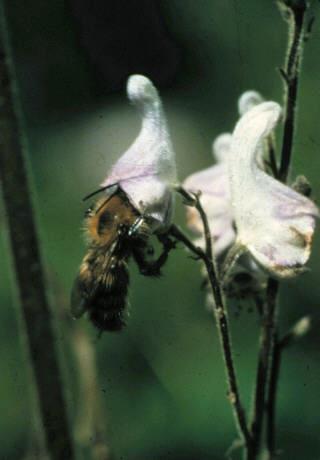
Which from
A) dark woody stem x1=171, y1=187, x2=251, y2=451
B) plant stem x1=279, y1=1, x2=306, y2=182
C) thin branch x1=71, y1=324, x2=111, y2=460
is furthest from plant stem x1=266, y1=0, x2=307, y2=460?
thin branch x1=71, y1=324, x2=111, y2=460

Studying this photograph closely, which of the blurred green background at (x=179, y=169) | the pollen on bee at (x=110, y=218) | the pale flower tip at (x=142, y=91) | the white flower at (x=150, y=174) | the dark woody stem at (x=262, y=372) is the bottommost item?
the blurred green background at (x=179, y=169)

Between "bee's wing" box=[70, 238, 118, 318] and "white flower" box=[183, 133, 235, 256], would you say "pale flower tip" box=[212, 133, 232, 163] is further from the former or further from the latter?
"bee's wing" box=[70, 238, 118, 318]

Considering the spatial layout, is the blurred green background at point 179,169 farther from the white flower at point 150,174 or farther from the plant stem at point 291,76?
the plant stem at point 291,76

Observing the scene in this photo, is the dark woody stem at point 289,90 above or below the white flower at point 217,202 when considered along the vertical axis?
above

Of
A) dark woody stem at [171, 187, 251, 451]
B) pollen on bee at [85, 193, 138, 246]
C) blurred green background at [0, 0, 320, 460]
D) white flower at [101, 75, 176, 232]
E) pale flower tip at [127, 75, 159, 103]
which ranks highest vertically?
pale flower tip at [127, 75, 159, 103]

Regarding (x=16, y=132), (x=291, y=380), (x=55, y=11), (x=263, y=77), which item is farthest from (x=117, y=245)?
(x=55, y=11)

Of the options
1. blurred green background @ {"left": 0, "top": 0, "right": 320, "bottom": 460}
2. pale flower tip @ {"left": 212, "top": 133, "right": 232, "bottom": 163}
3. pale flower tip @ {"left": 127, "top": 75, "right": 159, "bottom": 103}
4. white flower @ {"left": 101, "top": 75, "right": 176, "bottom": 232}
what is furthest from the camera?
blurred green background @ {"left": 0, "top": 0, "right": 320, "bottom": 460}

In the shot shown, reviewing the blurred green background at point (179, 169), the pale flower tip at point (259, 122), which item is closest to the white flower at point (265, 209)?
the pale flower tip at point (259, 122)

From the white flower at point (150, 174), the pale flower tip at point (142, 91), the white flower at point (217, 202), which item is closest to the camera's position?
the white flower at point (150, 174)
